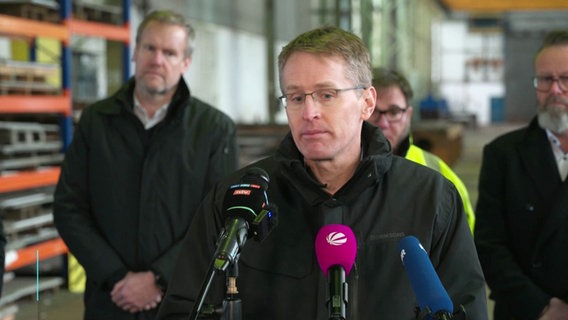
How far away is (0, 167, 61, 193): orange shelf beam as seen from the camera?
6.21m

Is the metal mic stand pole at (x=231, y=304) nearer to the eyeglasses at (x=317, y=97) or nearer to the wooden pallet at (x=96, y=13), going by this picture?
the eyeglasses at (x=317, y=97)

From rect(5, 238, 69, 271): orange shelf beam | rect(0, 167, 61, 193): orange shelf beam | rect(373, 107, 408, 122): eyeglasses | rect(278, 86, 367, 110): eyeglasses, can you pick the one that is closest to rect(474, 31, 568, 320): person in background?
rect(373, 107, 408, 122): eyeglasses

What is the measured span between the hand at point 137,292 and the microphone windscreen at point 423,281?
1778 millimetres

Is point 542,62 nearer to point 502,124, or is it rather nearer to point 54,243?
point 54,243

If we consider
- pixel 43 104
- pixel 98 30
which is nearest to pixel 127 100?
pixel 43 104

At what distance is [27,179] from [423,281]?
211 inches

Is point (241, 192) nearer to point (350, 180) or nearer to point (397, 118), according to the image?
point (350, 180)

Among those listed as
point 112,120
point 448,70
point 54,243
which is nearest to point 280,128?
point 54,243

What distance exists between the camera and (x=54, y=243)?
704cm

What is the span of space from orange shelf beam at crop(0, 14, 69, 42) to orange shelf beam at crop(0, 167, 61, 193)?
3.51 feet

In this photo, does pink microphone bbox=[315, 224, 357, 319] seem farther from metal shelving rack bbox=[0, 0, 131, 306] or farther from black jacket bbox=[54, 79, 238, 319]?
metal shelving rack bbox=[0, 0, 131, 306]

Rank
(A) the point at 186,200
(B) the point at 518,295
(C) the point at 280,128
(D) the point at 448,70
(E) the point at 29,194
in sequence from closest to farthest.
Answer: (B) the point at 518,295, (A) the point at 186,200, (E) the point at 29,194, (C) the point at 280,128, (D) the point at 448,70

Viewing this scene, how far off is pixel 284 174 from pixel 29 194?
532cm

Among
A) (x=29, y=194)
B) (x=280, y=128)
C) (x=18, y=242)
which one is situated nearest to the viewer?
(x=18, y=242)
